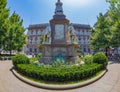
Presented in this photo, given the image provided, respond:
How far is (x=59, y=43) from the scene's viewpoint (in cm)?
2462

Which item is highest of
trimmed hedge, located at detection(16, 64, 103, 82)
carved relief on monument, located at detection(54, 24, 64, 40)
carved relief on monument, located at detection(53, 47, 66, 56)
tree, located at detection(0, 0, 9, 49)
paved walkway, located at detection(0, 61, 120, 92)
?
tree, located at detection(0, 0, 9, 49)

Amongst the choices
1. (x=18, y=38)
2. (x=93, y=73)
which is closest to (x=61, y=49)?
(x=93, y=73)

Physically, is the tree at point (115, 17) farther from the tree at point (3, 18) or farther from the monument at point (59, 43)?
the tree at point (3, 18)

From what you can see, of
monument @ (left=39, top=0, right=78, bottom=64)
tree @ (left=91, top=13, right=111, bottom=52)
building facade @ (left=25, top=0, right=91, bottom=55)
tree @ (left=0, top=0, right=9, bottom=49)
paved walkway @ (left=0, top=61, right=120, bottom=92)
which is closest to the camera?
paved walkway @ (left=0, top=61, right=120, bottom=92)

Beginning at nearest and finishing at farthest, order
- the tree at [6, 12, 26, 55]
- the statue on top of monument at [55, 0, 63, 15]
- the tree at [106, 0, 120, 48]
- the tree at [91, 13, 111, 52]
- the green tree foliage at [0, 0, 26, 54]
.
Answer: the statue on top of monument at [55, 0, 63, 15], the tree at [106, 0, 120, 48], the green tree foliage at [0, 0, 26, 54], the tree at [6, 12, 26, 55], the tree at [91, 13, 111, 52]

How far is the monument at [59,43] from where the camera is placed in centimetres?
2436

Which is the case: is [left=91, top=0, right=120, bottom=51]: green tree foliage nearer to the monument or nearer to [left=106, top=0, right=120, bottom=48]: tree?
[left=106, top=0, right=120, bottom=48]: tree

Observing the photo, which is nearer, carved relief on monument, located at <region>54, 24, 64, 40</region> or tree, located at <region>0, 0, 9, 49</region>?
carved relief on monument, located at <region>54, 24, 64, 40</region>

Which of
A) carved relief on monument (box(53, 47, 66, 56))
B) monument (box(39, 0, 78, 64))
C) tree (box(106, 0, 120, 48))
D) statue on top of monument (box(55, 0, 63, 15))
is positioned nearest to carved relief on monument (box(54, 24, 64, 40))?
monument (box(39, 0, 78, 64))

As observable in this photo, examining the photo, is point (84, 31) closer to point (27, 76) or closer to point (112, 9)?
point (112, 9)

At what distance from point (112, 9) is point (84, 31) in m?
60.7

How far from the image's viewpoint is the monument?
24359 millimetres

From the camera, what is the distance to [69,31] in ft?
86.2

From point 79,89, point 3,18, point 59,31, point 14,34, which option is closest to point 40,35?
point 14,34
